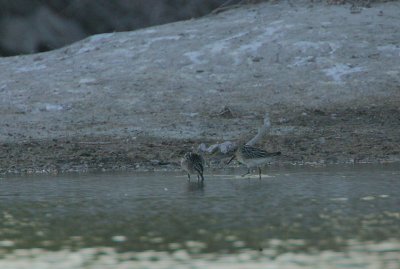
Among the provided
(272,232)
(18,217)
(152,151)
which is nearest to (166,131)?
(152,151)

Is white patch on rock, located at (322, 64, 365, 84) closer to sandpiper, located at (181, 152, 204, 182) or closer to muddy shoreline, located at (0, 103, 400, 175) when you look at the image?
muddy shoreline, located at (0, 103, 400, 175)

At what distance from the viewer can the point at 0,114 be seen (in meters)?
19.2

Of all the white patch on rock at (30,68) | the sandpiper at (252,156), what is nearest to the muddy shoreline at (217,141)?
the sandpiper at (252,156)

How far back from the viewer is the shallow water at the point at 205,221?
7859 mm

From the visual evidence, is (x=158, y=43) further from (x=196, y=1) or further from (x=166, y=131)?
(x=166, y=131)

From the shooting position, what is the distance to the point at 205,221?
31.6ft

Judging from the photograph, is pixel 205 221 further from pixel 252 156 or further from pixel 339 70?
pixel 339 70

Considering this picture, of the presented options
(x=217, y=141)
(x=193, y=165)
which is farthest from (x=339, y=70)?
(x=193, y=165)

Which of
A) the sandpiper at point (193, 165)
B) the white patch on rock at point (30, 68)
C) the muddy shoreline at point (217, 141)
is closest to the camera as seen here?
the sandpiper at point (193, 165)

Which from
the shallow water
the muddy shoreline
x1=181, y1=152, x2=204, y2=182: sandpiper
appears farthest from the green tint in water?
the muddy shoreline

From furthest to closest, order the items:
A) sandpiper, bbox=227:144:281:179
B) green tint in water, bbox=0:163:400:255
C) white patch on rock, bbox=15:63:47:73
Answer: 1. white patch on rock, bbox=15:63:47:73
2. sandpiper, bbox=227:144:281:179
3. green tint in water, bbox=0:163:400:255

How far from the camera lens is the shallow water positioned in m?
7.86

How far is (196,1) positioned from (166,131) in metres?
8.16

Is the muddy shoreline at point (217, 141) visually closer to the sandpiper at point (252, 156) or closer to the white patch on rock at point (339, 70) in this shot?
the sandpiper at point (252, 156)
